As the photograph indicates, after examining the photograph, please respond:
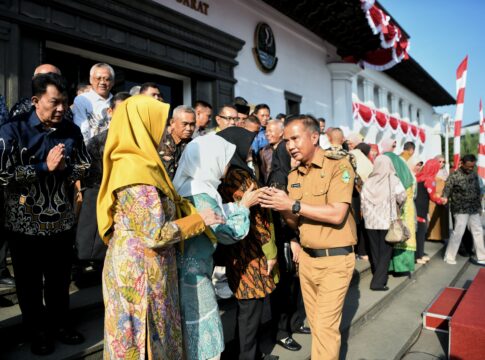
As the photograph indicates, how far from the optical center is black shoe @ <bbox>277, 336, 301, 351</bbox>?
10.7ft

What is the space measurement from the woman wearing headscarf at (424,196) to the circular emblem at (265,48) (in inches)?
159

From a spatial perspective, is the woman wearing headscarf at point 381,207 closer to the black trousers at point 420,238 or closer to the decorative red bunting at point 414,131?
the black trousers at point 420,238

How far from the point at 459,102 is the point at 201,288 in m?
7.49

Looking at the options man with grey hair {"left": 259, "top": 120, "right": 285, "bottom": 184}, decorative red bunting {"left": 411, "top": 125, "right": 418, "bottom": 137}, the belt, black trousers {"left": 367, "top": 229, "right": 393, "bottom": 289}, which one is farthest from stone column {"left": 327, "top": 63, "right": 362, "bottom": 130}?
decorative red bunting {"left": 411, "top": 125, "right": 418, "bottom": 137}

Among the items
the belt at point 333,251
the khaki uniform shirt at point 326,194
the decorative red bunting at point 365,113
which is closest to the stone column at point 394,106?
the decorative red bunting at point 365,113

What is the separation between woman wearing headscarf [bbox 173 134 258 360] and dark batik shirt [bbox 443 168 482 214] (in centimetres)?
604

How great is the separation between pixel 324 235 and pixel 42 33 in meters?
4.13

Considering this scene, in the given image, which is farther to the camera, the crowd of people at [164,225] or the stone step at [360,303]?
the stone step at [360,303]

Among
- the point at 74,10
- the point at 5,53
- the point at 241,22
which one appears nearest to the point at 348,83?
the point at 241,22

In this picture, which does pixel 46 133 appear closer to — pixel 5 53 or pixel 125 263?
pixel 125 263

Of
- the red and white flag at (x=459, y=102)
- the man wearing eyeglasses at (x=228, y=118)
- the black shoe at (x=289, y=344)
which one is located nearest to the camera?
the black shoe at (x=289, y=344)

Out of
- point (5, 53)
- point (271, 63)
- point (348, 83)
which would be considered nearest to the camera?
point (5, 53)

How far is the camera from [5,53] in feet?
13.6

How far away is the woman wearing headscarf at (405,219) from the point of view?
5418mm
